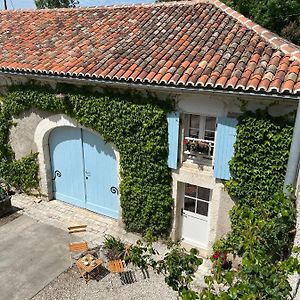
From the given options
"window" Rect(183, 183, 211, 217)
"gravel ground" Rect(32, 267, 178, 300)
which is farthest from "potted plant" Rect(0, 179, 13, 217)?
Result: "window" Rect(183, 183, 211, 217)

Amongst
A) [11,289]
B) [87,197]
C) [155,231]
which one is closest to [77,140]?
[87,197]

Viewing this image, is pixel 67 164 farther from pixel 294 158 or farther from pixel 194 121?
pixel 294 158

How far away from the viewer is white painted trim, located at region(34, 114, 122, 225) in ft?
33.3

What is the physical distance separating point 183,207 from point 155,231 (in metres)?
1.16

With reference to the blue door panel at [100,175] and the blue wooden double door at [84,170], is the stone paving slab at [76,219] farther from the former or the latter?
the blue door panel at [100,175]

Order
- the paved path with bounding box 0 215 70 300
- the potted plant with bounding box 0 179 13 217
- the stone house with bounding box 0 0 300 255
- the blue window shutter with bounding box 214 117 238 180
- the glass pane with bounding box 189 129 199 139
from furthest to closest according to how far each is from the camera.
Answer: the potted plant with bounding box 0 179 13 217, the glass pane with bounding box 189 129 199 139, the paved path with bounding box 0 215 70 300, the blue window shutter with bounding box 214 117 238 180, the stone house with bounding box 0 0 300 255

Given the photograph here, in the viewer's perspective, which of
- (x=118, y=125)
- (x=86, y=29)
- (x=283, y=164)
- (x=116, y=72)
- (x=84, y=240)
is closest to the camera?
(x=283, y=164)

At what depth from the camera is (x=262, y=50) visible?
25.3ft

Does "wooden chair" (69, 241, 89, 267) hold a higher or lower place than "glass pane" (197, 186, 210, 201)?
lower

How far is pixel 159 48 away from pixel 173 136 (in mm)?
2682

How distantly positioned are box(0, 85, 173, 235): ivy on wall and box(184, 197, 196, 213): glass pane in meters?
0.49

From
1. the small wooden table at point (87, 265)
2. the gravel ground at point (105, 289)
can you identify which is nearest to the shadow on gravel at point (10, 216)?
the gravel ground at point (105, 289)

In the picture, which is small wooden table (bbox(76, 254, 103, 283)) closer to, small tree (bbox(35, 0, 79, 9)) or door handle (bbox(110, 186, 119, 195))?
door handle (bbox(110, 186, 119, 195))

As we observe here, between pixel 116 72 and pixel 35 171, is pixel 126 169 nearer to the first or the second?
pixel 116 72
